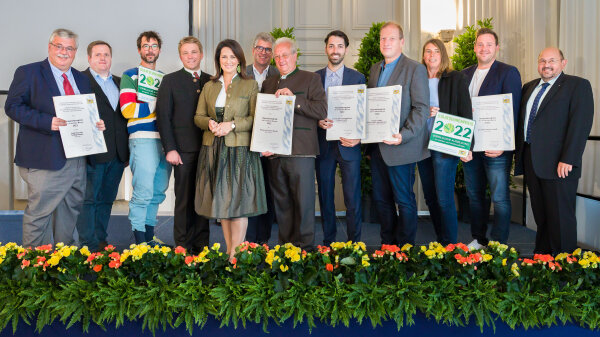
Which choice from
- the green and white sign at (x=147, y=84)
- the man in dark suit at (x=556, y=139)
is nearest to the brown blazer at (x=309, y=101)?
the green and white sign at (x=147, y=84)

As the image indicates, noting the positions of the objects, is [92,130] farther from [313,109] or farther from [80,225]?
[313,109]

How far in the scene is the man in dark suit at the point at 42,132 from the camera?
327 cm

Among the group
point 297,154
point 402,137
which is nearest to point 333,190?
point 297,154

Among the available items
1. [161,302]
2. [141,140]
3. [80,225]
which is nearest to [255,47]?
[141,140]

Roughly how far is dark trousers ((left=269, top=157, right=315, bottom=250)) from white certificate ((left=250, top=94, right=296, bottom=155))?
26 cm

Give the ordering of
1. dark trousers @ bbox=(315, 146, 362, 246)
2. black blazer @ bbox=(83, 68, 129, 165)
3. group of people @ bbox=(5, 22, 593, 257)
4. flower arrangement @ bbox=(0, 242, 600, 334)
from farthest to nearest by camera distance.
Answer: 1. dark trousers @ bbox=(315, 146, 362, 246)
2. black blazer @ bbox=(83, 68, 129, 165)
3. group of people @ bbox=(5, 22, 593, 257)
4. flower arrangement @ bbox=(0, 242, 600, 334)

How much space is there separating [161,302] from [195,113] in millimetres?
1588

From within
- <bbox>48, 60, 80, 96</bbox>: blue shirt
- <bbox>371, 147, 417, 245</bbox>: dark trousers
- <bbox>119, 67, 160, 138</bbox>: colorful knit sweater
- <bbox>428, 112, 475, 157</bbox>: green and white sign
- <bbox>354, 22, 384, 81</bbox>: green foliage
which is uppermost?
<bbox>354, 22, 384, 81</bbox>: green foliage

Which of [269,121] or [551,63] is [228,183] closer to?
[269,121]

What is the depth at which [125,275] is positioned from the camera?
259 cm

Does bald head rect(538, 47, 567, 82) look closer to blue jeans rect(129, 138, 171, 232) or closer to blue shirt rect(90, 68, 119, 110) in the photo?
blue jeans rect(129, 138, 171, 232)

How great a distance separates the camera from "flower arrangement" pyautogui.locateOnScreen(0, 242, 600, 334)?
2357 millimetres

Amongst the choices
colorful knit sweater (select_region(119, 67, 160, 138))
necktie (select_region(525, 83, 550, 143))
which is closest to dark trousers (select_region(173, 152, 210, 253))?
colorful knit sweater (select_region(119, 67, 160, 138))

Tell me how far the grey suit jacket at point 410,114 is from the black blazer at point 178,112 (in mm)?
1315
